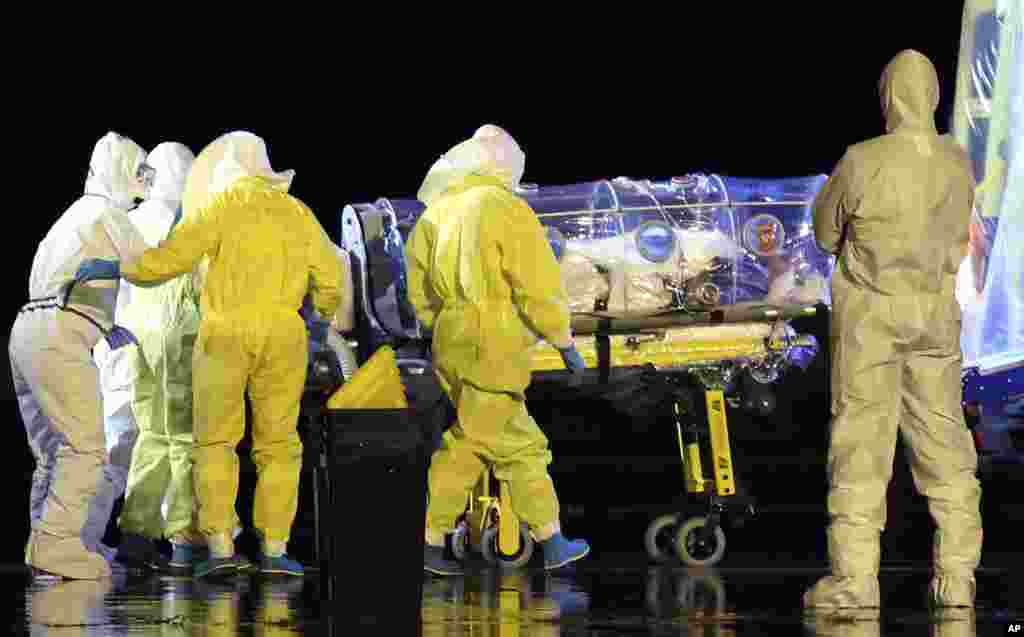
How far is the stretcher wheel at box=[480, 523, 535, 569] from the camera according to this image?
9781 millimetres

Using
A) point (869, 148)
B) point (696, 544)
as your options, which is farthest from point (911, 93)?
point (696, 544)

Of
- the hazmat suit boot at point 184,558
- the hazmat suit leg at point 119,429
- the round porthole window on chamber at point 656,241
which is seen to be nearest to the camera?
the hazmat suit boot at point 184,558

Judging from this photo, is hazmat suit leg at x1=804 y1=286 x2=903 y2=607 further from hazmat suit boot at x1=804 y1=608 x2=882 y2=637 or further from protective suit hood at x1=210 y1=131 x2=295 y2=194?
protective suit hood at x1=210 y1=131 x2=295 y2=194

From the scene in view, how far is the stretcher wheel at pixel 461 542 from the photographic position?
10.0 metres

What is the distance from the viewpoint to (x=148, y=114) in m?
16.0

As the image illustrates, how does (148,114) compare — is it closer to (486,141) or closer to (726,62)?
(726,62)

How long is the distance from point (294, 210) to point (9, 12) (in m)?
7.63

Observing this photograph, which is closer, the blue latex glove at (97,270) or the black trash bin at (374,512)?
the black trash bin at (374,512)

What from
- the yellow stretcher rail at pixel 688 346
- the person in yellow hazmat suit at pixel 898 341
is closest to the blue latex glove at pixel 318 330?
the yellow stretcher rail at pixel 688 346

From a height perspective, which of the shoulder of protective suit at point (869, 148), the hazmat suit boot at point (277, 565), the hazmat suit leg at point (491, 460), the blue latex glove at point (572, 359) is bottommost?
the hazmat suit boot at point (277, 565)

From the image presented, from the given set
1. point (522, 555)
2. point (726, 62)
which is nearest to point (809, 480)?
point (726, 62)

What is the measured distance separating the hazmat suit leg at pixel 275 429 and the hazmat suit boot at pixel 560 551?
1177 millimetres

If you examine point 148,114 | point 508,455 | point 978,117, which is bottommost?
point 508,455

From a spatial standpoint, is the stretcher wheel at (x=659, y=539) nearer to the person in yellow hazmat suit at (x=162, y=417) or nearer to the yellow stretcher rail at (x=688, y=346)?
the yellow stretcher rail at (x=688, y=346)
